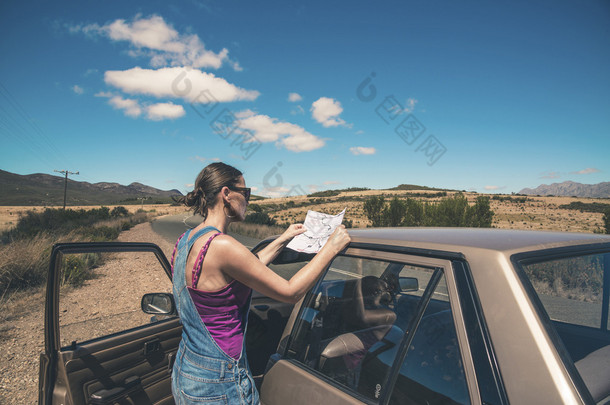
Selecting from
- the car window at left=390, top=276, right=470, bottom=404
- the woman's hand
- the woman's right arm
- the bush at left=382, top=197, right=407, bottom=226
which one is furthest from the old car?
the bush at left=382, top=197, right=407, bottom=226

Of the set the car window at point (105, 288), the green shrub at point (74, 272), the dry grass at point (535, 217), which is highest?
the dry grass at point (535, 217)

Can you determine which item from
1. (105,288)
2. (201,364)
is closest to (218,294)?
(201,364)

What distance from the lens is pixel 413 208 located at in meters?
23.8

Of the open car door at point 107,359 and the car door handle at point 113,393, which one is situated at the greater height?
the open car door at point 107,359

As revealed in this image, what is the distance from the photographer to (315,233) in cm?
182

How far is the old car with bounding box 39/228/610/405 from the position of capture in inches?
40.8

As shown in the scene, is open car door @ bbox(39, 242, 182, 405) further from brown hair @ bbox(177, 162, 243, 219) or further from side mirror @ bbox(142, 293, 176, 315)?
brown hair @ bbox(177, 162, 243, 219)

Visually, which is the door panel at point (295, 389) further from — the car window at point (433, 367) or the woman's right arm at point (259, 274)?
the woman's right arm at point (259, 274)

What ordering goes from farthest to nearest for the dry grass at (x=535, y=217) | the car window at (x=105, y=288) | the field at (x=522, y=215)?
the field at (x=522, y=215) → the dry grass at (x=535, y=217) → the car window at (x=105, y=288)

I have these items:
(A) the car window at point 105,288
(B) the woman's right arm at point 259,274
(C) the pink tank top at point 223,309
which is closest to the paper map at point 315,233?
(B) the woman's right arm at point 259,274

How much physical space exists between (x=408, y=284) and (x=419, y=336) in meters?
1.34

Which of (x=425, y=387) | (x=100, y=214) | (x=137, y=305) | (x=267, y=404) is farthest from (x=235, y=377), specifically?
(x=100, y=214)

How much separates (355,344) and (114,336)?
1.36 meters

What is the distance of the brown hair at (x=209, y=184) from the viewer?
1.61m
